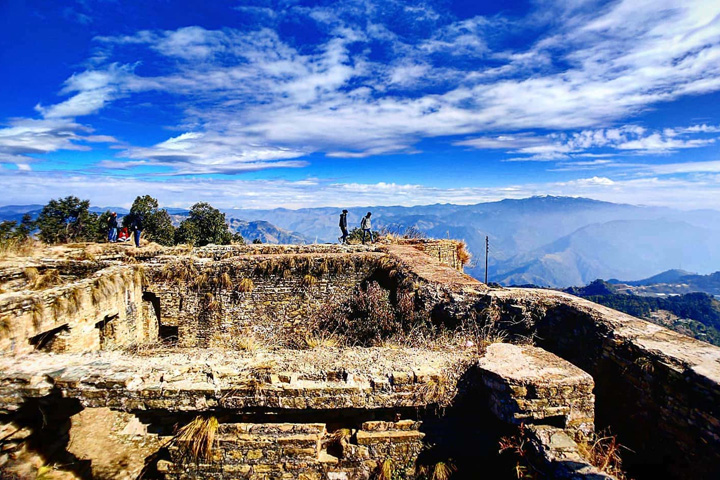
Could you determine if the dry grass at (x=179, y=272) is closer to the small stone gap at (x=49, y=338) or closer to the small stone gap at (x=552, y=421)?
the small stone gap at (x=49, y=338)

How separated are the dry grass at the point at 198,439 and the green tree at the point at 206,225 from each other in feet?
88.9

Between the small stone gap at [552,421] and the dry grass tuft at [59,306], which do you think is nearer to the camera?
the small stone gap at [552,421]

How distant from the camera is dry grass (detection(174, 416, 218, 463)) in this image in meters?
3.98

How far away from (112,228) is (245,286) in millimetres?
10987

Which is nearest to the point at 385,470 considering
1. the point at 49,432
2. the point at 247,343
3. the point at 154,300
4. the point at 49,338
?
the point at 49,432

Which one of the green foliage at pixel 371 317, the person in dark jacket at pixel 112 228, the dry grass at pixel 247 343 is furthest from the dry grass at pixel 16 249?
the green foliage at pixel 371 317

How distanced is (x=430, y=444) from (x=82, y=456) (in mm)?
4422

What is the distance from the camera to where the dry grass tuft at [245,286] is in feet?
30.6

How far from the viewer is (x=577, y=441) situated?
3.84 m

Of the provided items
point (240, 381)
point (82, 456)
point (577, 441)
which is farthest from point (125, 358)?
point (577, 441)

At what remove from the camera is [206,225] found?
3034 cm

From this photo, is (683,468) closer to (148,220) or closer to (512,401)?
(512,401)

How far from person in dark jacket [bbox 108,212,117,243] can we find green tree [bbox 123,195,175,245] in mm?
10678

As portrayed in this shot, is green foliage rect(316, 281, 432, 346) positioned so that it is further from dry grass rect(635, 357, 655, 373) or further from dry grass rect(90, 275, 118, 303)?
dry grass rect(90, 275, 118, 303)
